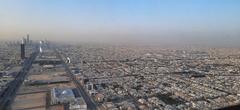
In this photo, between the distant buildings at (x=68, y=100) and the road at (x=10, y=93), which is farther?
the road at (x=10, y=93)

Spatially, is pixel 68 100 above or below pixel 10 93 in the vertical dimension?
above

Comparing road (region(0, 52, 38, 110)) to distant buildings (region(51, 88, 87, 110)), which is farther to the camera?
road (region(0, 52, 38, 110))

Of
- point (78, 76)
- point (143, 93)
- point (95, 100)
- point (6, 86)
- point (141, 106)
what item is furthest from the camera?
point (78, 76)

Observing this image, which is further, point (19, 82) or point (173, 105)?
point (19, 82)

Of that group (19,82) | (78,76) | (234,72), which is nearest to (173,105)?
(78,76)

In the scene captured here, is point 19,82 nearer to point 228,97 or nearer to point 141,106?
point 141,106

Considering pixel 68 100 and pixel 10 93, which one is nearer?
pixel 68 100

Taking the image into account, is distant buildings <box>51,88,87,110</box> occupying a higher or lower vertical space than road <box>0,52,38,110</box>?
higher

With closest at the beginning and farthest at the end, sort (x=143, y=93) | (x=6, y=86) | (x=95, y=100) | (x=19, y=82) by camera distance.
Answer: (x=95, y=100) < (x=143, y=93) < (x=6, y=86) < (x=19, y=82)

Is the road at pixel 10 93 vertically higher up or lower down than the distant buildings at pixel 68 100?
lower down
